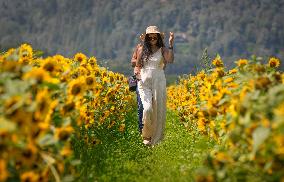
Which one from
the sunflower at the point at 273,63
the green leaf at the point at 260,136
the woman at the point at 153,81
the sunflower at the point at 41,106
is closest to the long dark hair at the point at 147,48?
the woman at the point at 153,81

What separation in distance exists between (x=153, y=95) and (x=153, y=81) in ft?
0.89

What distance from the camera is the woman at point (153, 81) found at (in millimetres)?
10133

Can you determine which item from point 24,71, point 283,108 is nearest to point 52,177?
point 24,71

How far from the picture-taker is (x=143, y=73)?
10250 millimetres

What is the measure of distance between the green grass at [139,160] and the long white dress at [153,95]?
27 cm

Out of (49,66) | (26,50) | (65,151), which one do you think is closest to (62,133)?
(65,151)

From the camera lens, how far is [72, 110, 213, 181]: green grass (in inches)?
254

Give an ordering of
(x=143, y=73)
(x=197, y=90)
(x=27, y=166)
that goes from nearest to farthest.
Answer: (x=27, y=166) → (x=143, y=73) → (x=197, y=90)

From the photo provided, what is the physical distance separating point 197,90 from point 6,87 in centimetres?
920

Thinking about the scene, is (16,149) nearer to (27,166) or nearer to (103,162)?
(27,166)

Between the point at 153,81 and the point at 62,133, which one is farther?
the point at 153,81

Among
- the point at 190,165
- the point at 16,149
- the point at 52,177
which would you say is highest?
the point at 16,149

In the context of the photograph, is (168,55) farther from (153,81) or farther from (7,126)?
(7,126)

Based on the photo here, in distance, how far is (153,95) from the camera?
1023 cm
